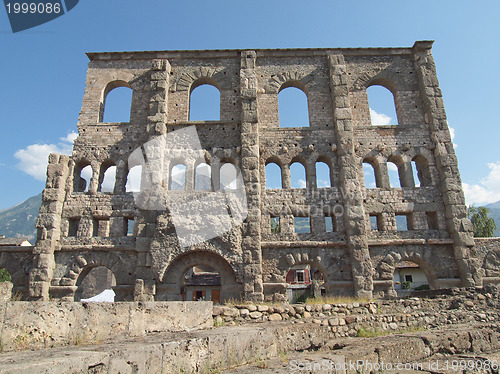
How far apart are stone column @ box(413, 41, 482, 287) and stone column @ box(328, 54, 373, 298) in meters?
3.75

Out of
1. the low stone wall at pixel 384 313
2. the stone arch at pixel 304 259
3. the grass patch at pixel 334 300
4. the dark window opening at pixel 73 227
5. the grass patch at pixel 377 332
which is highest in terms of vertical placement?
the dark window opening at pixel 73 227

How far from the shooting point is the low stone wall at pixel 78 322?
13.6 feet

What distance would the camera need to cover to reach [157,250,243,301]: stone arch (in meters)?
13.3

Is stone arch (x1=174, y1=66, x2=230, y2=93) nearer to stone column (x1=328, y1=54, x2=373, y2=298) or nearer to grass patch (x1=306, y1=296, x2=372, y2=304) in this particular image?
stone column (x1=328, y1=54, x2=373, y2=298)

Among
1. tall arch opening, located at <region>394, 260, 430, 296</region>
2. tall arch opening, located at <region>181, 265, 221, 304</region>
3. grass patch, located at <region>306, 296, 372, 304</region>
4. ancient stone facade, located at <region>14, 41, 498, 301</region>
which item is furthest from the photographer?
tall arch opening, located at <region>394, 260, 430, 296</region>

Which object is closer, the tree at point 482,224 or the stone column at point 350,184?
the stone column at point 350,184

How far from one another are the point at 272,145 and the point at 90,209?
8.49m

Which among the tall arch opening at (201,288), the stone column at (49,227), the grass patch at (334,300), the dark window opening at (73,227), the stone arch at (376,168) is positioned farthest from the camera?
the tall arch opening at (201,288)

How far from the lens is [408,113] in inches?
640

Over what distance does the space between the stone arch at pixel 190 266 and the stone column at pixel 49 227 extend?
4672 mm

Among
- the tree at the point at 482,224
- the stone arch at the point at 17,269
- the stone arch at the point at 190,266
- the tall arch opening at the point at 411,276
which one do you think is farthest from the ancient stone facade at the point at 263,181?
the tree at the point at 482,224

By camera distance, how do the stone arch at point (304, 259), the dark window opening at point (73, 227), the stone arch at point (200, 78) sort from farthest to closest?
the stone arch at point (200, 78) → the dark window opening at point (73, 227) → the stone arch at point (304, 259)

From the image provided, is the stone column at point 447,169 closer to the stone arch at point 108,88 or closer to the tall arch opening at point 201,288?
the stone arch at point 108,88

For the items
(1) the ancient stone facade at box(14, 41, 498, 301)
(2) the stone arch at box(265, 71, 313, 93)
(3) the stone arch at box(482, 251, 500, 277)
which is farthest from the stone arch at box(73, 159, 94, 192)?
(3) the stone arch at box(482, 251, 500, 277)
